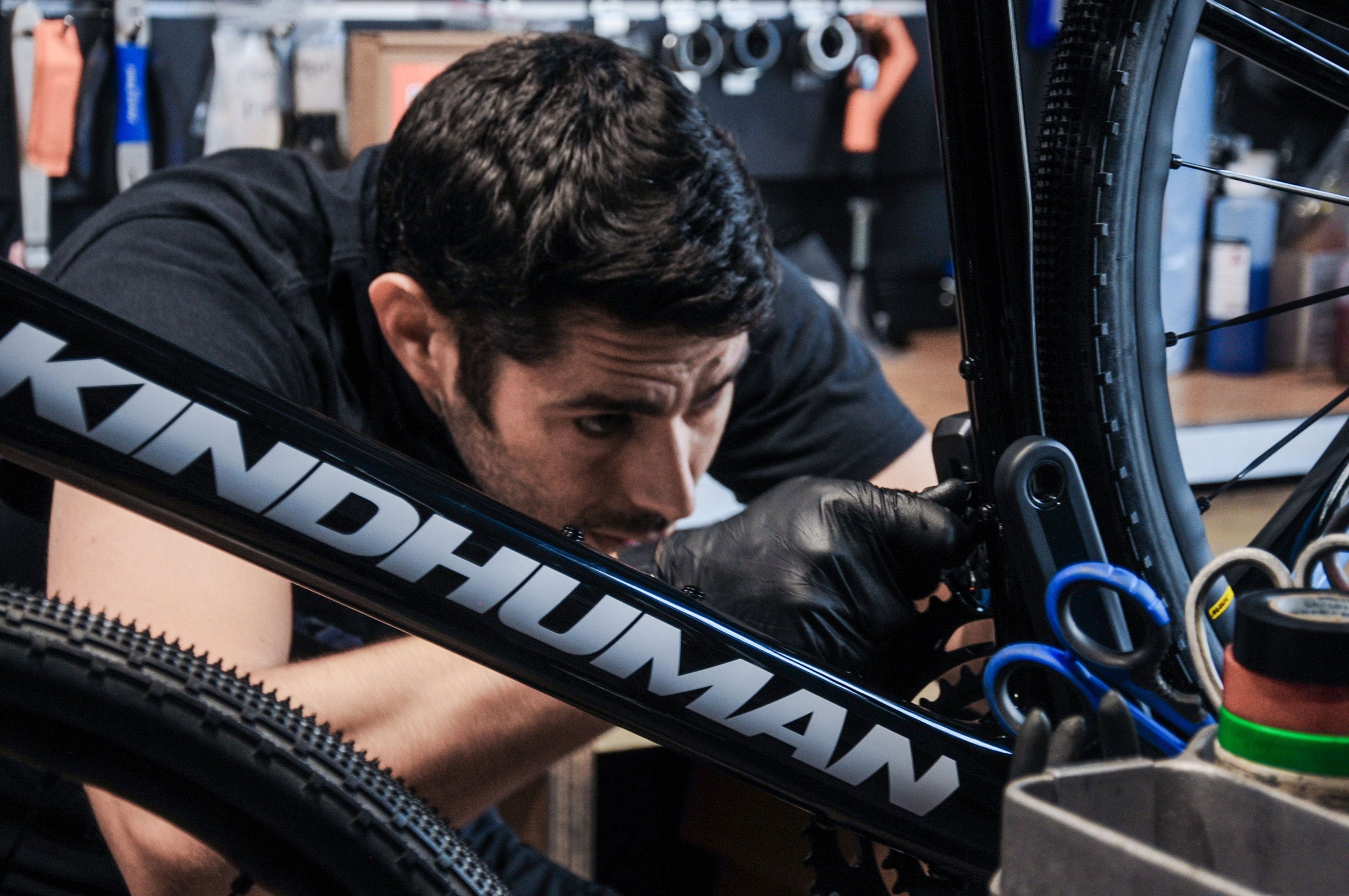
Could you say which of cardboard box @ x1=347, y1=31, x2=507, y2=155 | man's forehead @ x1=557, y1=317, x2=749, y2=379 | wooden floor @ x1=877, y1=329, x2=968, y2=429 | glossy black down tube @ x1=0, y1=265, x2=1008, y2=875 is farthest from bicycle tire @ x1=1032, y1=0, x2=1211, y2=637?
cardboard box @ x1=347, y1=31, x2=507, y2=155

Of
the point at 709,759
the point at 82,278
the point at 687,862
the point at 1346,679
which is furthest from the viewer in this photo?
the point at 687,862

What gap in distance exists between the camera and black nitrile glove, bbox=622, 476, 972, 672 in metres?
0.46

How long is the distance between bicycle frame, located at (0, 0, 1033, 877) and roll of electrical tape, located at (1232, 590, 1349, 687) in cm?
16

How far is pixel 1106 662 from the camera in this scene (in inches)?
15.1

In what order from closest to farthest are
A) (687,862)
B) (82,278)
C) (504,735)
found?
(504,735) < (82,278) < (687,862)

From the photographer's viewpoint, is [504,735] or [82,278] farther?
[82,278]

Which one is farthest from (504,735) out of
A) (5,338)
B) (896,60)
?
(896,60)

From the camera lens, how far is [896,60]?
1615 mm

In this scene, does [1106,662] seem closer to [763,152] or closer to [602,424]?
[602,424]

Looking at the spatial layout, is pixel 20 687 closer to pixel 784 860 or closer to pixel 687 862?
pixel 784 860

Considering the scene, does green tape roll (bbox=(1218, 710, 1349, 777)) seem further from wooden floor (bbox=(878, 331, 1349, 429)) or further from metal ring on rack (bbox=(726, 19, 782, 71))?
metal ring on rack (bbox=(726, 19, 782, 71))

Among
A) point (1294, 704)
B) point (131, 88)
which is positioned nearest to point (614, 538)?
point (1294, 704)

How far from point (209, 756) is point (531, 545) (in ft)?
0.37

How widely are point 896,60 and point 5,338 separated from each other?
148 cm
